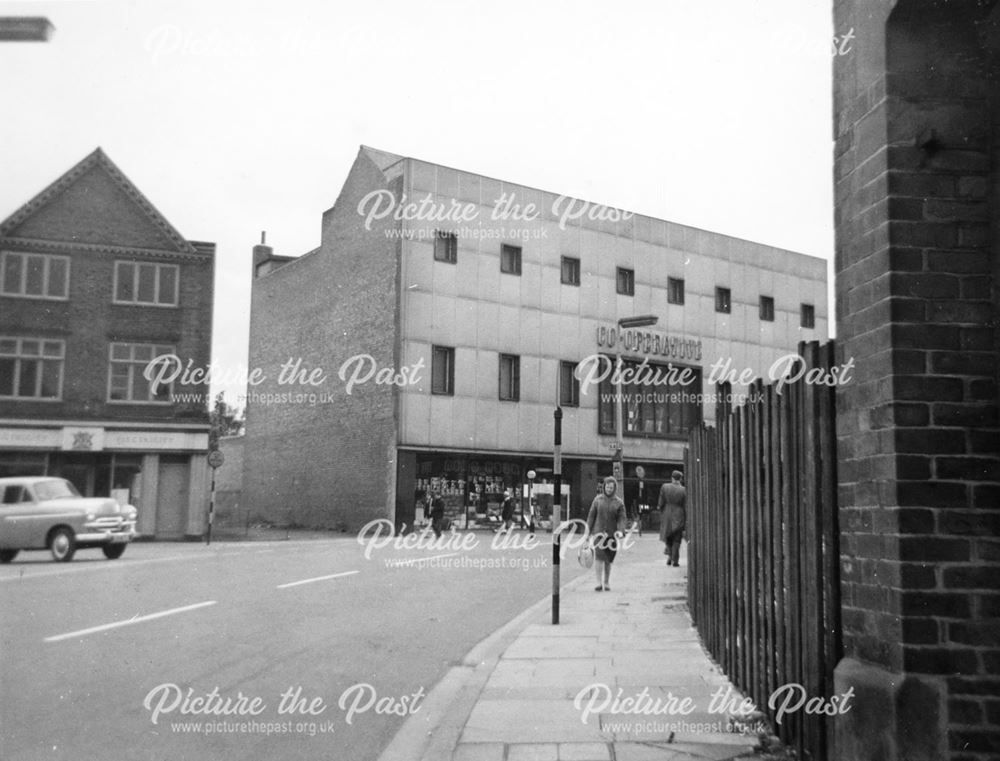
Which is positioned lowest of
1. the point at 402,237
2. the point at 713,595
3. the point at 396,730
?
the point at 396,730

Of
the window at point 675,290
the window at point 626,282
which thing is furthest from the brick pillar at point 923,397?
the window at point 675,290

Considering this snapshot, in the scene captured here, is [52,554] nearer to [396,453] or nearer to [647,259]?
[396,453]

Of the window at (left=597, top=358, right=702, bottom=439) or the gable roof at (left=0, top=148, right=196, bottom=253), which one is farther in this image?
the window at (left=597, top=358, right=702, bottom=439)

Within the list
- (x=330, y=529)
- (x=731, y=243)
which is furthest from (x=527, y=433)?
(x=731, y=243)

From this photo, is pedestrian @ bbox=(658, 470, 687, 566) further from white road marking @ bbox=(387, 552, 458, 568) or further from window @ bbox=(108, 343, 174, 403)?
window @ bbox=(108, 343, 174, 403)

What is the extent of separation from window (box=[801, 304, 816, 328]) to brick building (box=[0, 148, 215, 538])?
43.7 meters

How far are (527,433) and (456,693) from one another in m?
30.5

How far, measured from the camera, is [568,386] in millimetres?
39750

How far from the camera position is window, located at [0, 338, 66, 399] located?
466cm

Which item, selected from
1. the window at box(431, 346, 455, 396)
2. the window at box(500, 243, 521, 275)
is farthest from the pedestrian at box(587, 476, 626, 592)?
the window at box(500, 243, 521, 275)

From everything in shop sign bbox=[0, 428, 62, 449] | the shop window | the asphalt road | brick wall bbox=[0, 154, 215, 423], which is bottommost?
the asphalt road

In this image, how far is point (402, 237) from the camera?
35.9m

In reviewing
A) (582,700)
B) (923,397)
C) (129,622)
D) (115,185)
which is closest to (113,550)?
(115,185)

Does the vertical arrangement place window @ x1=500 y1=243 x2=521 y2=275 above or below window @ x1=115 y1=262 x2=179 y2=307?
above
